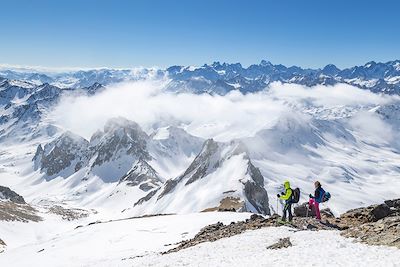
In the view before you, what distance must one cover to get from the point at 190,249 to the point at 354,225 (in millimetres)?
13163

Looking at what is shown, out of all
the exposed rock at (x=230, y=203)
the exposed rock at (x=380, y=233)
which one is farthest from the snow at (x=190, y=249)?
the exposed rock at (x=230, y=203)

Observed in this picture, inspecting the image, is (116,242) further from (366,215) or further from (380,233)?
(380,233)

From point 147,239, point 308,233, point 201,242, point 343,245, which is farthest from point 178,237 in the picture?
point 343,245

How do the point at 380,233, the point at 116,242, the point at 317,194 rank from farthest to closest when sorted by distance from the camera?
the point at 116,242
the point at 317,194
the point at 380,233

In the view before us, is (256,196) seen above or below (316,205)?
below

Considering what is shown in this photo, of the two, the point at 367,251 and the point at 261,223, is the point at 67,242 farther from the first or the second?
the point at 367,251

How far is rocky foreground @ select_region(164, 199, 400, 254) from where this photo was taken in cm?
2728

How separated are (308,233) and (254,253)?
178 inches

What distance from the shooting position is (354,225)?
36125 mm

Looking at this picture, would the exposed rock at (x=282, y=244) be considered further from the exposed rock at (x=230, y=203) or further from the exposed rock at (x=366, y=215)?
the exposed rock at (x=230, y=203)

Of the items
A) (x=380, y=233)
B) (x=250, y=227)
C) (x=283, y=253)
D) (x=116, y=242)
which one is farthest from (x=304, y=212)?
(x=116, y=242)

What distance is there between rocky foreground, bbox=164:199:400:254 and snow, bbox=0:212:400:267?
1.13 metres

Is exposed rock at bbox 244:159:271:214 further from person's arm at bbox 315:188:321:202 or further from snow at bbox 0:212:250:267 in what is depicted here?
person's arm at bbox 315:188:321:202

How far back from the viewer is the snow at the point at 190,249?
25.2 meters
